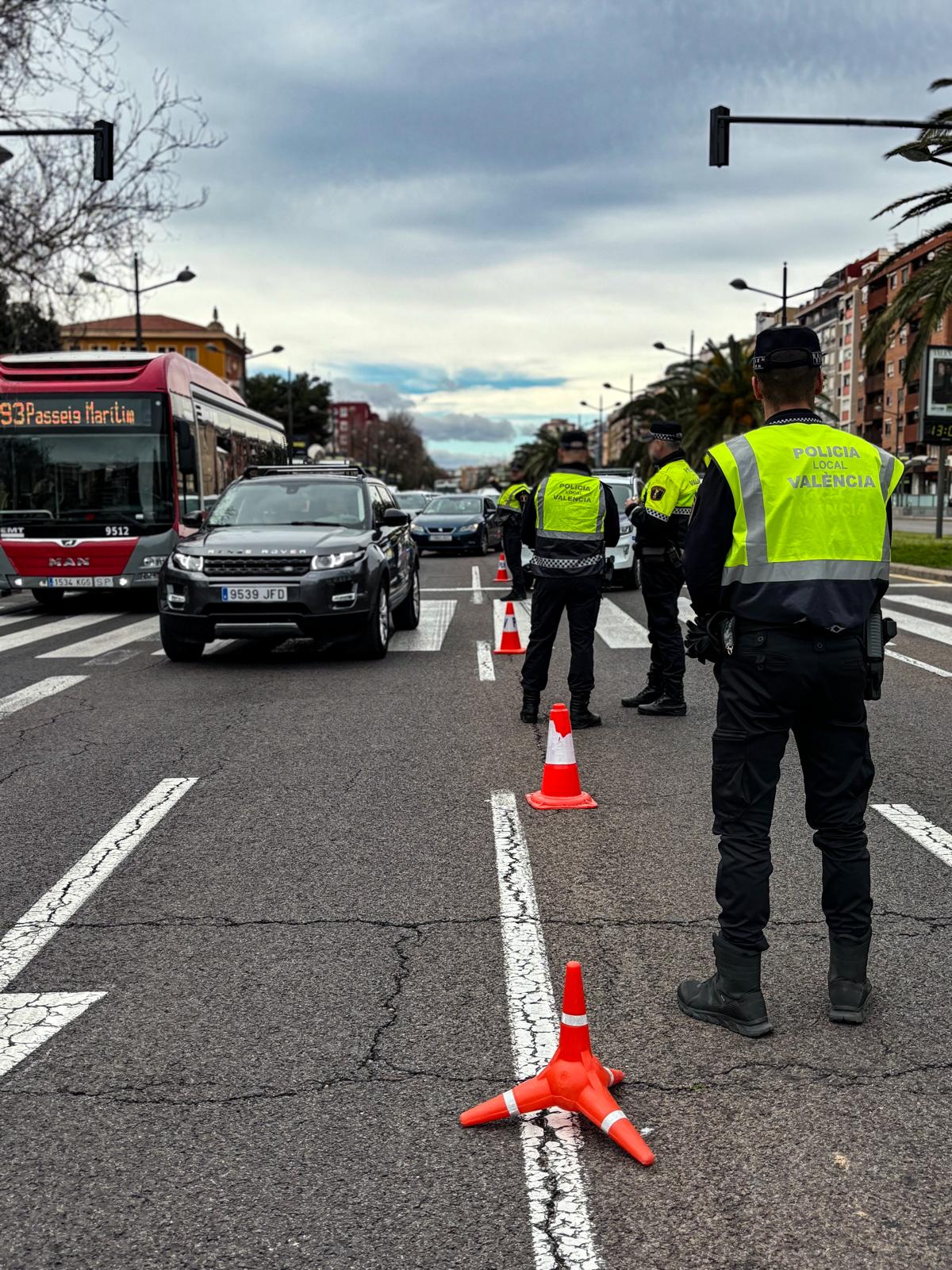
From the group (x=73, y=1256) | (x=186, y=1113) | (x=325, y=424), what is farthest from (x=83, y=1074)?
(x=325, y=424)

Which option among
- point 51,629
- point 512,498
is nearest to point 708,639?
point 51,629

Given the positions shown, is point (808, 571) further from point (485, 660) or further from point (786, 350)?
point (485, 660)

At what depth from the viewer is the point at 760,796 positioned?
3.72 metres

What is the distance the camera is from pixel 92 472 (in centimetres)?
1656

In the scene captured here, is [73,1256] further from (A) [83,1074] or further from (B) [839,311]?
(B) [839,311]

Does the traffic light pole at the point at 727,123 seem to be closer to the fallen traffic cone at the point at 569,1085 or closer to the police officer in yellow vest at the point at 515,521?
the police officer in yellow vest at the point at 515,521

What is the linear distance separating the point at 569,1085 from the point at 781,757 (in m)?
1.17

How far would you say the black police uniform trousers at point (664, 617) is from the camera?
28.7 feet

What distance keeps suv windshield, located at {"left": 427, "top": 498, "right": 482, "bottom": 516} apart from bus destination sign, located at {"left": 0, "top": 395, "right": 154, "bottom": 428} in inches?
623

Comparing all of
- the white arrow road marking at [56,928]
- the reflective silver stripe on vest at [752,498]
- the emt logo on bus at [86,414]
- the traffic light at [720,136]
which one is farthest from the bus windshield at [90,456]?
the reflective silver stripe on vest at [752,498]

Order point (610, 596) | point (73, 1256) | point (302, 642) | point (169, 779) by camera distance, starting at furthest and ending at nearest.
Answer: point (610, 596)
point (302, 642)
point (169, 779)
point (73, 1256)

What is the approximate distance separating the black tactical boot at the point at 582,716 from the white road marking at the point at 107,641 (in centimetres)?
574

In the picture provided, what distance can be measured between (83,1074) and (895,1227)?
6.72 ft

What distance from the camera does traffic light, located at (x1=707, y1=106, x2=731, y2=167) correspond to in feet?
50.2
